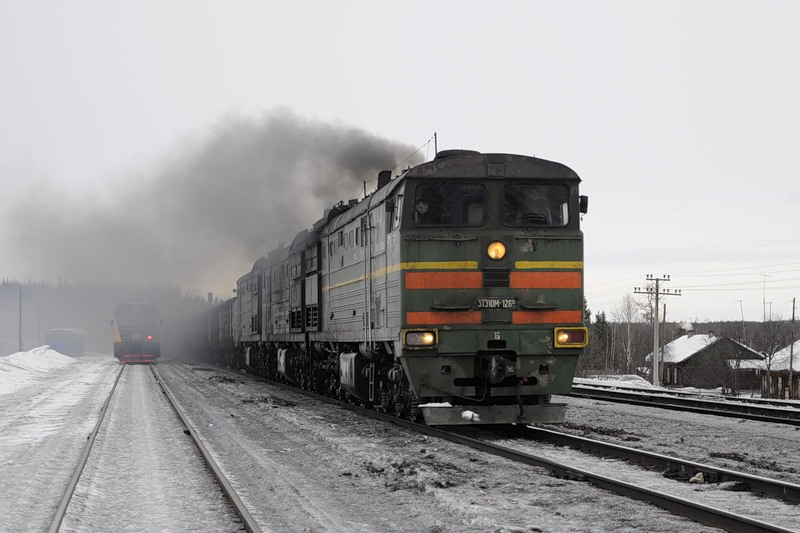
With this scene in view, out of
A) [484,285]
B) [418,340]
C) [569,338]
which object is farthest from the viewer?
[569,338]

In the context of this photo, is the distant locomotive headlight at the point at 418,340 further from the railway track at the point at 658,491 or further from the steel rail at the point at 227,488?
the steel rail at the point at 227,488

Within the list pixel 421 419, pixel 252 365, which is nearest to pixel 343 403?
pixel 421 419

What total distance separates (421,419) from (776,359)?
2763 inches

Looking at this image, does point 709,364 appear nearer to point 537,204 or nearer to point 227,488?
point 537,204

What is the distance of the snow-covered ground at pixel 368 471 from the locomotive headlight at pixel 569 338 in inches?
63.9

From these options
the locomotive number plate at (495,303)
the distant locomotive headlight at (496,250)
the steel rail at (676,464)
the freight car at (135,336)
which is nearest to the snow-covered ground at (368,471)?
the steel rail at (676,464)

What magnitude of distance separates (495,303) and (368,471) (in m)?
3.51

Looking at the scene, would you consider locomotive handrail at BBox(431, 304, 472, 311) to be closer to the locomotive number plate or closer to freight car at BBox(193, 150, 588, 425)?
freight car at BBox(193, 150, 588, 425)

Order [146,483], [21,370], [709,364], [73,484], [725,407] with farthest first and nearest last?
[709,364] < [21,370] < [725,407] < [146,483] < [73,484]

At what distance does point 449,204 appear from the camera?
41.2 feet

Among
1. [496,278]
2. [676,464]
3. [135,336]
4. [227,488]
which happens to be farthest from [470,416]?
[135,336]

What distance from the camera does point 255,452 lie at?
11.6 meters

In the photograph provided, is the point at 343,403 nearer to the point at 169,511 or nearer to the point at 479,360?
the point at 479,360

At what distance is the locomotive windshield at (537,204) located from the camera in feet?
41.5
